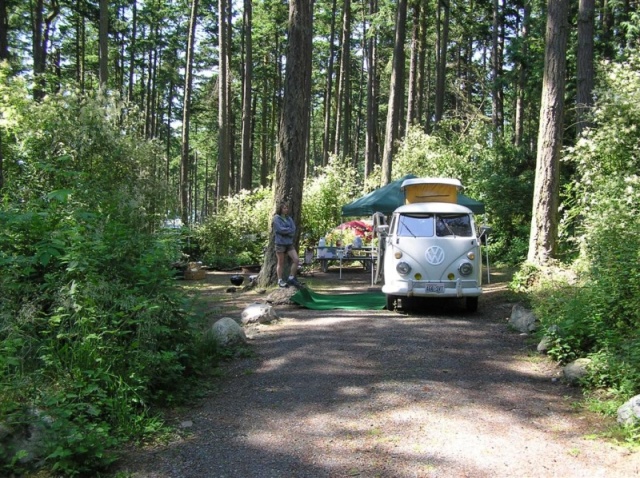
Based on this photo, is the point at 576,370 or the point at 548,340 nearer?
the point at 576,370

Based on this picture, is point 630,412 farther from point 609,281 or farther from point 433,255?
point 433,255

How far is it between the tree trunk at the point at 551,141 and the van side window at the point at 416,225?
3398 millimetres

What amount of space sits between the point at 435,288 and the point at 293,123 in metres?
5.58

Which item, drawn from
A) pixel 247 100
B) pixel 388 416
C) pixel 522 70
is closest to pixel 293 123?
pixel 388 416

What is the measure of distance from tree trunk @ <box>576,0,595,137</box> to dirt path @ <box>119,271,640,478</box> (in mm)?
9498

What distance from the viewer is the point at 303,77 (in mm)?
12906

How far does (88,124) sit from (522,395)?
1150cm

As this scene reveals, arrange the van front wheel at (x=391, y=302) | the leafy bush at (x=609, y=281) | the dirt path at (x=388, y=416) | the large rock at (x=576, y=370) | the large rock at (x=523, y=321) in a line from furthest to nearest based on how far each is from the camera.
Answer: the van front wheel at (x=391, y=302), the large rock at (x=523, y=321), the large rock at (x=576, y=370), the leafy bush at (x=609, y=281), the dirt path at (x=388, y=416)

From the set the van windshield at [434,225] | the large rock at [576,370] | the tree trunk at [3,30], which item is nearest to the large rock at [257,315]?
the van windshield at [434,225]

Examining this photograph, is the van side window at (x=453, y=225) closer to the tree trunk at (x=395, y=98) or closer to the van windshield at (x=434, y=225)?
the van windshield at (x=434, y=225)

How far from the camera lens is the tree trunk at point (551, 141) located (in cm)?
1203

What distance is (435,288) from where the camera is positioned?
968 cm

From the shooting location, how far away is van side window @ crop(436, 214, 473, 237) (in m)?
10.2

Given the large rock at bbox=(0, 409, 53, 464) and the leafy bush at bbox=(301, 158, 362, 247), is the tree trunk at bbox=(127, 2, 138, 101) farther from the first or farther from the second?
the large rock at bbox=(0, 409, 53, 464)
